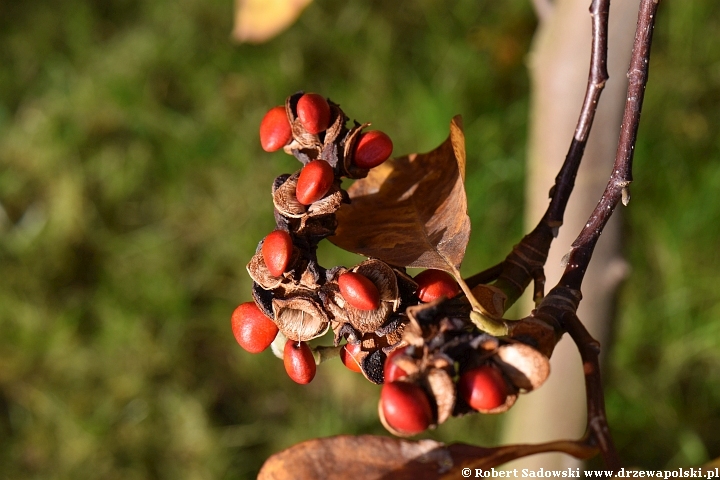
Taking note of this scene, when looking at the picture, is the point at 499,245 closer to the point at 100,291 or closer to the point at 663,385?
the point at 663,385

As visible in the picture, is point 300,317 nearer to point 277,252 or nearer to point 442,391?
point 277,252

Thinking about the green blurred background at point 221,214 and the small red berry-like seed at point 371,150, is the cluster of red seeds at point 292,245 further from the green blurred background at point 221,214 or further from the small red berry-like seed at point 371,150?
the green blurred background at point 221,214

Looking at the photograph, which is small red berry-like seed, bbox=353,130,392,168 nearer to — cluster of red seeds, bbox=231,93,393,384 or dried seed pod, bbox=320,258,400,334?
cluster of red seeds, bbox=231,93,393,384

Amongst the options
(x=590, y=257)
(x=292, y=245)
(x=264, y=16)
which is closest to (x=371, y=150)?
(x=292, y=245)

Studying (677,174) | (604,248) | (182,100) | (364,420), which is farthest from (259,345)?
(182,100)

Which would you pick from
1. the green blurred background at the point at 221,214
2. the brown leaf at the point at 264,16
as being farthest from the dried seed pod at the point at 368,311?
the green blurred background at the point at 221,214
